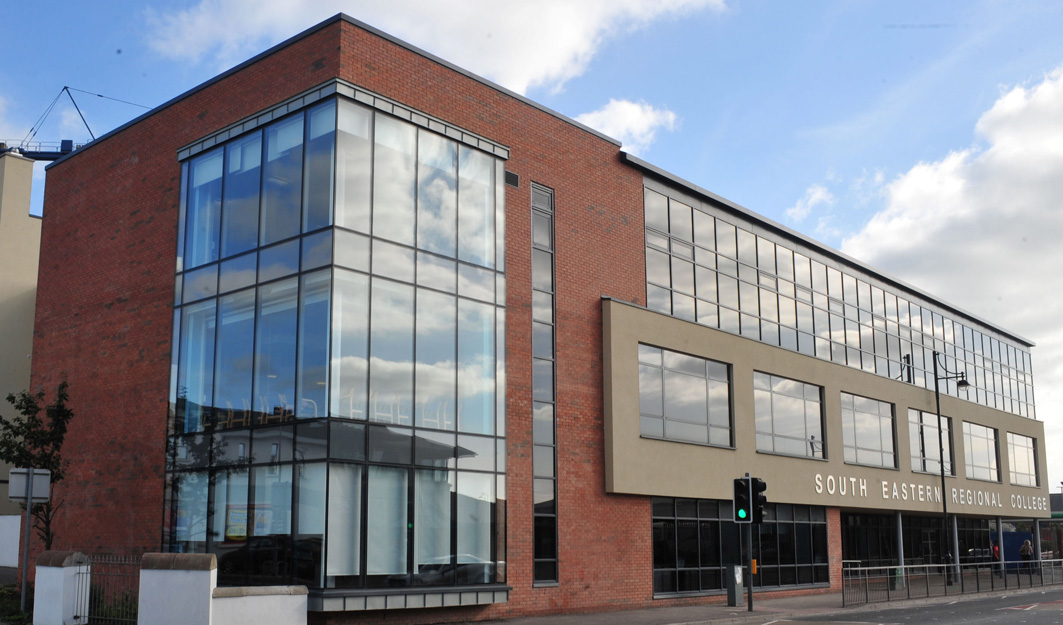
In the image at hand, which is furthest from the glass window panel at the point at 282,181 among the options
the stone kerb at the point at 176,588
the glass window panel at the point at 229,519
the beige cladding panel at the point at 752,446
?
the beige cladding panel at the point at 752,446

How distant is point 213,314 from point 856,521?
2703cm

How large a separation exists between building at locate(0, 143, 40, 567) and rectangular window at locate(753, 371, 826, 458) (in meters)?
30.6

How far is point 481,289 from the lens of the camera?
23.9 m

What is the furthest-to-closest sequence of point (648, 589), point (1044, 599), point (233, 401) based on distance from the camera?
point (1044, 599), point (648, 589), point (233, 401)

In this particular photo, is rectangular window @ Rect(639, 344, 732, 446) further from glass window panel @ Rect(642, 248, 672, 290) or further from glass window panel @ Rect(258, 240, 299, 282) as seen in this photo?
glass window panel @ Rect(258, 240, 299, 282)

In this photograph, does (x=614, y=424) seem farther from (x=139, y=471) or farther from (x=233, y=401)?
(x=139, y=471)

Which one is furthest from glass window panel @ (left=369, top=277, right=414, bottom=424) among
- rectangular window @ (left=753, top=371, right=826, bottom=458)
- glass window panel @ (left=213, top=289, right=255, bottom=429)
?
rectangular window @ (left=753, top=371, right=826, bottom=458)

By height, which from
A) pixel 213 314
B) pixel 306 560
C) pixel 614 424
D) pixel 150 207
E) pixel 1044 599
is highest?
pixel 150 207

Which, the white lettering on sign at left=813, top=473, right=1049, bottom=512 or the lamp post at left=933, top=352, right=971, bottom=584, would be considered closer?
the white lettering on sign at left=813, top=473, right=1049, bottom=512

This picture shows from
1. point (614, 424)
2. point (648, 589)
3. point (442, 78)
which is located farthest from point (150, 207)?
point (648, 589)

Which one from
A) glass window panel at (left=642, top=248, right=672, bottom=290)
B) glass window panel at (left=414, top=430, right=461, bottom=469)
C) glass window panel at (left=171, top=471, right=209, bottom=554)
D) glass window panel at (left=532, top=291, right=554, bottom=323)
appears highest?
glass window panel at (left=642, top=248, right=672, bottom=290)

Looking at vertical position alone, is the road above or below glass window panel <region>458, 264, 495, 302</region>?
below

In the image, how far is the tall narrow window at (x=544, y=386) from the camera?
24766 millimetres

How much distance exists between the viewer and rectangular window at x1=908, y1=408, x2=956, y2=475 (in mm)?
42925
